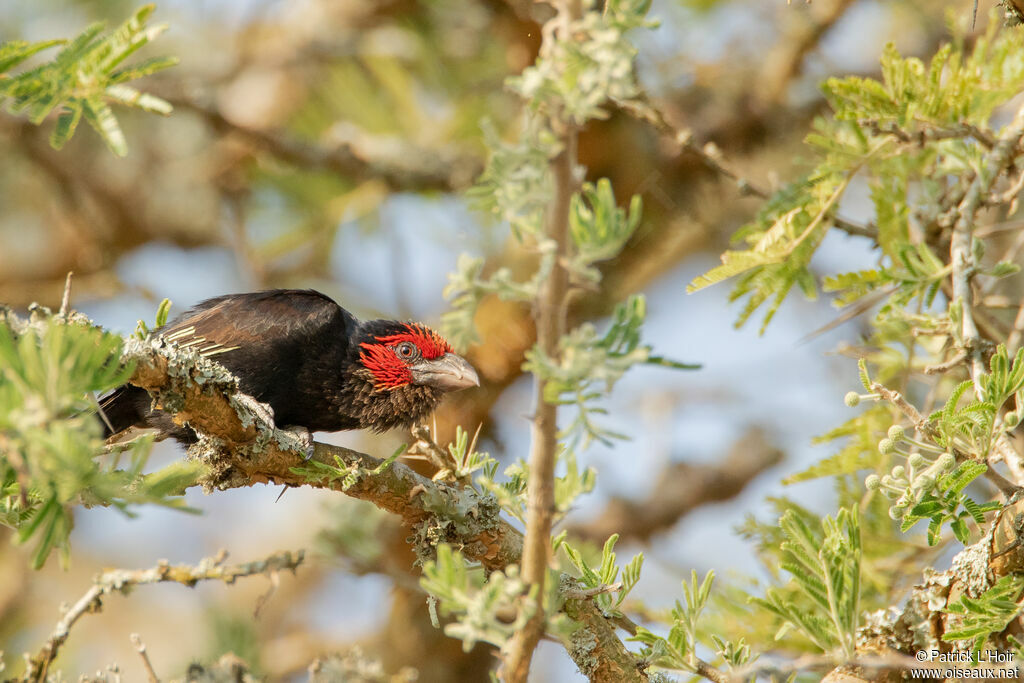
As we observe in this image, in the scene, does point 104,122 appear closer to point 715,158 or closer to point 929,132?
point 715,158

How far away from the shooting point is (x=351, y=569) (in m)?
4.92

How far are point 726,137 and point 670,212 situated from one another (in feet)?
2.15

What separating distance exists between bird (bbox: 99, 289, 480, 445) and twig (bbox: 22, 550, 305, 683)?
1905 millimetres

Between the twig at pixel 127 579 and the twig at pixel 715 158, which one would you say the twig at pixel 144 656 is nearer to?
the twig at pixel 127 579

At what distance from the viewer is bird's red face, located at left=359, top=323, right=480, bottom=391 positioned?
15.1 ft

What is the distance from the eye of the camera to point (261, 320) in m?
4.25

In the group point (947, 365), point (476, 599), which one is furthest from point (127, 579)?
point (947, 365)

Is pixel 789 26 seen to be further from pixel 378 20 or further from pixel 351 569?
pixel 351 569

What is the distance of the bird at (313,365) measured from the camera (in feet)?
13.6

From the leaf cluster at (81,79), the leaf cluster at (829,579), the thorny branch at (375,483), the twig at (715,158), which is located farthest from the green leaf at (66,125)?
the leaf cluster at (829,579)

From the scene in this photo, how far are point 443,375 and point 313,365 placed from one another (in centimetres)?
66

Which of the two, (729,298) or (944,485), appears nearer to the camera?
(944,485)

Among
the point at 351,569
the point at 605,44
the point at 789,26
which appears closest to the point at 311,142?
the point at 351,569

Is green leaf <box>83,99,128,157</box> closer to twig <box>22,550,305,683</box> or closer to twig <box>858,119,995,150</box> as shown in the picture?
twig <box>22,550,305,683</box>
